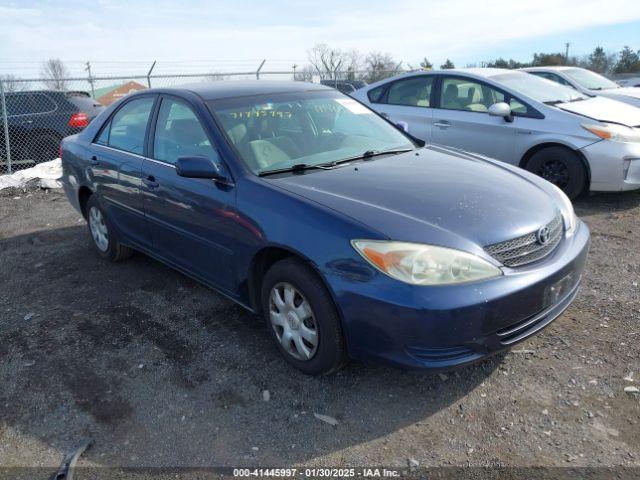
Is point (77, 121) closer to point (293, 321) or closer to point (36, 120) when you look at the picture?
point (36, 120)

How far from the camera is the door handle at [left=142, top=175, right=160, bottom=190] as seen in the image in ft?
12.4

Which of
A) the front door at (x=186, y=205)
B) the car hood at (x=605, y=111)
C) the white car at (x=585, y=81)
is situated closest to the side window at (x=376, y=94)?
the car hood at (x=605, y=111)

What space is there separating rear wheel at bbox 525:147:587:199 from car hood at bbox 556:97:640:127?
0.53 m

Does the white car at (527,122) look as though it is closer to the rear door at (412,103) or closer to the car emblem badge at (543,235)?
the rear door at (412,103)

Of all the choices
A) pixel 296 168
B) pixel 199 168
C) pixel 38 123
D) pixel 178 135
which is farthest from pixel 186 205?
pixel 38 123

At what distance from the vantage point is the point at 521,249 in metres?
2.66

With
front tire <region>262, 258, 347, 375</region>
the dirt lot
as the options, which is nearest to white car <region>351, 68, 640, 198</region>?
the dirt lot

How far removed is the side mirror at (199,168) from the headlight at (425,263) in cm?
114

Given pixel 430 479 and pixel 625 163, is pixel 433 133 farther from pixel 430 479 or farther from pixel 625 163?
pixel 430 479

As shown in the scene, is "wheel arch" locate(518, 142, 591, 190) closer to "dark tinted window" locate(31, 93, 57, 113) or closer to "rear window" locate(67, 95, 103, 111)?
"rear window" locate(67, 95, 103, 111)

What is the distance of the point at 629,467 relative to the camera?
2.27 meters

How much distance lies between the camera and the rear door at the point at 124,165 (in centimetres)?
409

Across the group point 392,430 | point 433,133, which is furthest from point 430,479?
point 433,133

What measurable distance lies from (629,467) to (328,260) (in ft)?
5.27
